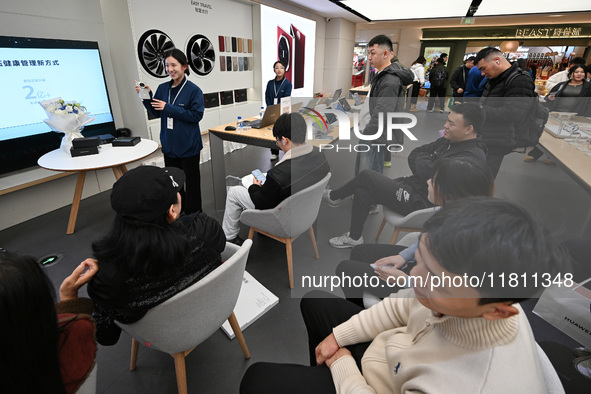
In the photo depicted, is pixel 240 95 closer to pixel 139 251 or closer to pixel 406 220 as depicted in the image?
pixel 406 220

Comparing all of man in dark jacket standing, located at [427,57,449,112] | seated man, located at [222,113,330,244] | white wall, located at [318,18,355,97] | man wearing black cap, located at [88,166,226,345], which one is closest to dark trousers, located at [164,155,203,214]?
seated man, located at [222,113,330,244]

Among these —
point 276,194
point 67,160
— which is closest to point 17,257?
point 276,194

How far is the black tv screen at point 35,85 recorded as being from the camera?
8.07 ft

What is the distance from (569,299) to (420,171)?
1.10 meters

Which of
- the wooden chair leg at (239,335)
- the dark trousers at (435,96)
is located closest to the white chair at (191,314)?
the wooden chair leg at (239,335)

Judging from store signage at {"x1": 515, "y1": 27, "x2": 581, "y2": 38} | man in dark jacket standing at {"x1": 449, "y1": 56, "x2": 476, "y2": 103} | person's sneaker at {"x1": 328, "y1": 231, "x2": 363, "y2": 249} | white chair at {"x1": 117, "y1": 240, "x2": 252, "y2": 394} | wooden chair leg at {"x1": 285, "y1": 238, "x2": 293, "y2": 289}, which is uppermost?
store signage at {"x1": 515, "y1": 27, "x2": 581, "y2": 38}

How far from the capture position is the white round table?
2271 millimetres

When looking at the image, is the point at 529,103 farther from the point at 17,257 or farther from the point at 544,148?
the point at 17,257

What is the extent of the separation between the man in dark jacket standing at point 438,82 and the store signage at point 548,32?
10.4 feet

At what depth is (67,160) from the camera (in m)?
2.40

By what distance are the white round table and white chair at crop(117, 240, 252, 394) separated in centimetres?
171

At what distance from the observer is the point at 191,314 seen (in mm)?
1030

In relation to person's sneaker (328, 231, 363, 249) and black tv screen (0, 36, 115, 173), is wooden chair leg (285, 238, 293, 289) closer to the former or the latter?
person's sneaker (328, 231, 363, 249)

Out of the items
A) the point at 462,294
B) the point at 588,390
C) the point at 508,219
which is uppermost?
the point at 508,219
